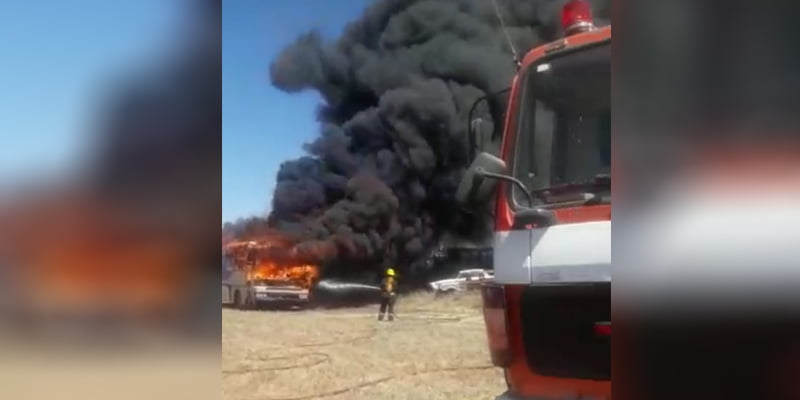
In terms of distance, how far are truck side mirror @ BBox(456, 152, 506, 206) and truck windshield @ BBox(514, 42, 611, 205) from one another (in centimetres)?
8

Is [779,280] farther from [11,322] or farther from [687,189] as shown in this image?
[11,322]

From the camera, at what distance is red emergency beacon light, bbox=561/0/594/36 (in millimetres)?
1648

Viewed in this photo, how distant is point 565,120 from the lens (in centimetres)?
179

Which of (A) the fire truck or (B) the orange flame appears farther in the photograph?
(B) the orange flame

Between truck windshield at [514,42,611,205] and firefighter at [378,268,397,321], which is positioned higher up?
truck windshield at [514,42,611,205]

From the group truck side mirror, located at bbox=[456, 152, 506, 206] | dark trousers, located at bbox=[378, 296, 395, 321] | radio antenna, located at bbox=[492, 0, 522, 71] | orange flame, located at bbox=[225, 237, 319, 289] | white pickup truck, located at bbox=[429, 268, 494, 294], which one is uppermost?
radio antenna, located at bbox=[492, 0, 522, 71]

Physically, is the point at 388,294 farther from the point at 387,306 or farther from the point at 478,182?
the point at 478,182

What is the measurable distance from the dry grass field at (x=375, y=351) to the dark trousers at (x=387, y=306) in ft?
0.04

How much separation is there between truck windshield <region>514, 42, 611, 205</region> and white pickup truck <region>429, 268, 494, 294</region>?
0.19 m

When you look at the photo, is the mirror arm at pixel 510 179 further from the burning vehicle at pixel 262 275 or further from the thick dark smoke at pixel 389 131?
the burning vehicle at pixel 262 275

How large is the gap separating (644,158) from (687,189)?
104 millimetres

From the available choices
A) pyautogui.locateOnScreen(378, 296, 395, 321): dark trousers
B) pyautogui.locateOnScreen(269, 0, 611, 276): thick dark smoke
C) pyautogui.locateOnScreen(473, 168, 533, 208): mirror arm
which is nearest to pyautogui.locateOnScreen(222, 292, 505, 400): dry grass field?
pyautogui.locateOnScreen(378, 296, 395, 321): dark trousers

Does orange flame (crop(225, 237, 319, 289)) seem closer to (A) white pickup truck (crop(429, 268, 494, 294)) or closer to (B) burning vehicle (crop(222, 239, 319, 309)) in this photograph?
(B) burning vehicle (crop(222, 239, 319, 309))

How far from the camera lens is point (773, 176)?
142 centimetres
